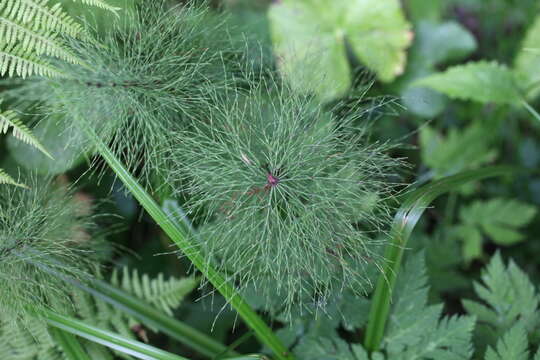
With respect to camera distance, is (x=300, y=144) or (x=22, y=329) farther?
(x=22, y=329)

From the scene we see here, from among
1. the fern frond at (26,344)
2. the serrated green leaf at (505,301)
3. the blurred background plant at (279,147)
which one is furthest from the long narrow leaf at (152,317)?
the serrated green leaf at (505,301)

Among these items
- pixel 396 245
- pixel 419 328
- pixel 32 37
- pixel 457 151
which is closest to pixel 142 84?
pixel 32 37

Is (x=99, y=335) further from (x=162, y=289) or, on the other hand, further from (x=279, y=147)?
(x=279, y=147)

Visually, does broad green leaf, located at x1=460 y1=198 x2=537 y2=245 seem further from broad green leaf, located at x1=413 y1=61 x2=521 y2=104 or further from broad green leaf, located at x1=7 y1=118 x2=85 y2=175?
broad green leaf, located at x1=7 y1=118 x2=85 y2=175

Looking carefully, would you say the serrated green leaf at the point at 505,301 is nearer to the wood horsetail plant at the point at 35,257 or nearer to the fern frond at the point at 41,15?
the wood horsetail plant at the point at 35,257

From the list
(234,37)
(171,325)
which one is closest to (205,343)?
(171,325)

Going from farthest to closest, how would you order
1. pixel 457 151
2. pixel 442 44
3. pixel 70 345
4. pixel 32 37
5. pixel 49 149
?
pixel 442 44
pixel 457 151
pixel 49 149
pixel 70 345
pixel 32 37

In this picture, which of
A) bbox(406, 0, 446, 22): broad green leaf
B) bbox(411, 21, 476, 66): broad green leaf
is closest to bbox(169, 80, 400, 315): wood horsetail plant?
bbox(411, 21, 476, 66): broad green leaf

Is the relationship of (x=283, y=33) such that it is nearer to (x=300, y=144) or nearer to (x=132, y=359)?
(x=300, y=144)
